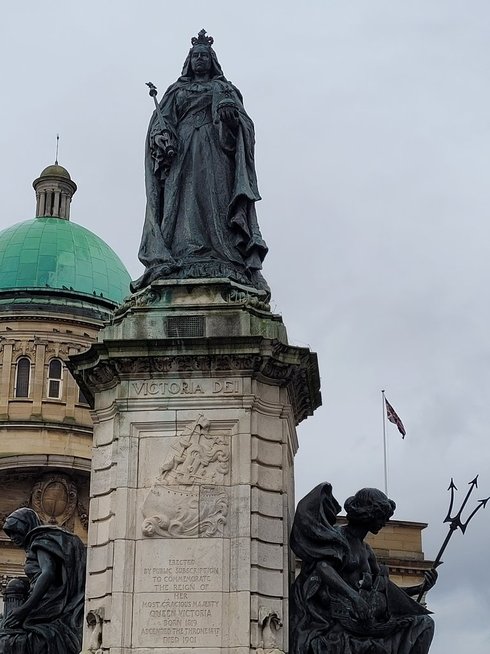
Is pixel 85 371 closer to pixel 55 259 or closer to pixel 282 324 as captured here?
pixel 282 324

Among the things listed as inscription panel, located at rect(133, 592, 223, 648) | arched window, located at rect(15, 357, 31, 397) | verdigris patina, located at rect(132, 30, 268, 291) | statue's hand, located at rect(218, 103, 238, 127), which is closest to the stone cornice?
verdigris patina, located at rect(132, 30, 268, 291)

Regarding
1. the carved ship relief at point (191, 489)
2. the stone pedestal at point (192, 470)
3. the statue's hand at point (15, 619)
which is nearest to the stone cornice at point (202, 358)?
the stone pedestal at point (192, 470)

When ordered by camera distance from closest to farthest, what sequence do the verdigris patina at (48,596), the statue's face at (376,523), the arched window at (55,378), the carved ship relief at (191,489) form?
the carved ship relief at (191,489) → the verdigris patina at (48,596) → the statue's face at (376,523) → the arched window at (55,378)

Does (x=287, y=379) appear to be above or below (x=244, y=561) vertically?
above

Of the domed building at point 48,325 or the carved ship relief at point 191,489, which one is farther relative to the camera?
the domed building at point 48,325

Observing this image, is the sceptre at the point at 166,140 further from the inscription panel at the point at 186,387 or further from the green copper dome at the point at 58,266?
the green copper dome at the point at 58,266

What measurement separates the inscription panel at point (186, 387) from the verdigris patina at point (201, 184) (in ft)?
5.07

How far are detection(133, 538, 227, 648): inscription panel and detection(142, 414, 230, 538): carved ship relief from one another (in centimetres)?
16

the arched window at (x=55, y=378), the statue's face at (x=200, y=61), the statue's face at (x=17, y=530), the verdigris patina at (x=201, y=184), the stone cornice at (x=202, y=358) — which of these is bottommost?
the statue's face at (x=17, y=530)

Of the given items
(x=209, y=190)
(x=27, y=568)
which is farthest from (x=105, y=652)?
(x=209, y=190)

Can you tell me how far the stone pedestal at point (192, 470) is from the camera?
14.2m

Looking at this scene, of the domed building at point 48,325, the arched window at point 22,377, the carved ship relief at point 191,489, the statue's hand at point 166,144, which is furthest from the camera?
the arched window at point 22,377

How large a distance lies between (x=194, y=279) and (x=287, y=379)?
174cm

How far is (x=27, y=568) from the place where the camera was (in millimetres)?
15242
